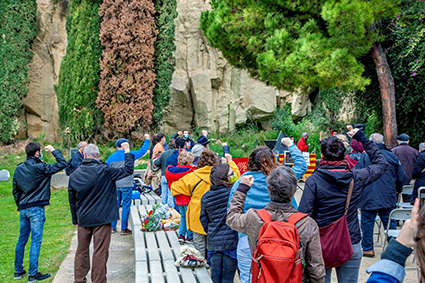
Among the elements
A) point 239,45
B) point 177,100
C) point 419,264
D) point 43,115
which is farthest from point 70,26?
point 419,264

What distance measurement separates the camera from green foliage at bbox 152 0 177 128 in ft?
53.4

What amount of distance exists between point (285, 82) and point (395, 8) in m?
3.53

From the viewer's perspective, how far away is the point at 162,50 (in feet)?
53.6

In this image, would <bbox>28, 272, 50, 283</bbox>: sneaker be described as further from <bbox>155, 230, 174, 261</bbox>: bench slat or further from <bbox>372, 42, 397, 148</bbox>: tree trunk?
<bbox>372, 42, 397, 148</bbox>: tree trunk

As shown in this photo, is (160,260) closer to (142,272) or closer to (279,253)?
(142,272)

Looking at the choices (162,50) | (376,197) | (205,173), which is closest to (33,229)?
(205,173)

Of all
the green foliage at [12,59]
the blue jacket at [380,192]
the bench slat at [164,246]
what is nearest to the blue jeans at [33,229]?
the bench slat at [164,246]

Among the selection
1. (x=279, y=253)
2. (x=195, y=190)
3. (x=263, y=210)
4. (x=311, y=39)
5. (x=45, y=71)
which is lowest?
(x=279, y=253)

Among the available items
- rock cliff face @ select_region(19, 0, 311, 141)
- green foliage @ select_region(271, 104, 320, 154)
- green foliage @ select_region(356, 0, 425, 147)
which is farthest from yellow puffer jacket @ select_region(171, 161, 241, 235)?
rock cliff face @ select_region(19, 0, 311, 141)

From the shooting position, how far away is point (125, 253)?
20.6 ft

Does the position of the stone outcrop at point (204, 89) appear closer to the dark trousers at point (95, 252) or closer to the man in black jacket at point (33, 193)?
the man in black jacket at point (33, 193)

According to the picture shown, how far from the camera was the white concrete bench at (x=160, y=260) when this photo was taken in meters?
3.90

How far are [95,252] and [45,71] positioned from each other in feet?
56.2

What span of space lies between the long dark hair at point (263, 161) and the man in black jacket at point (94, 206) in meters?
1.87
